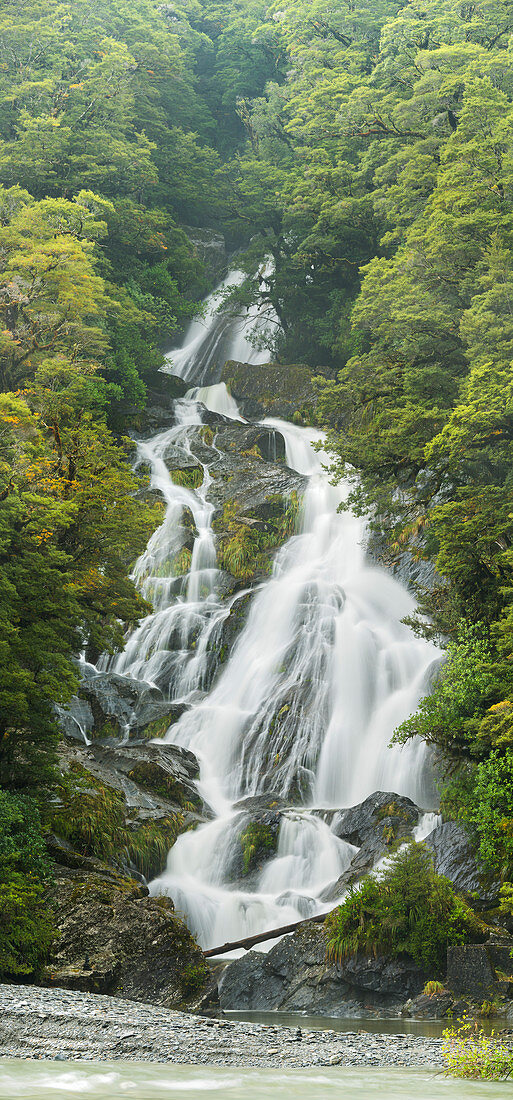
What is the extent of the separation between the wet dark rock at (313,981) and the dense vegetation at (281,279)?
289 cm

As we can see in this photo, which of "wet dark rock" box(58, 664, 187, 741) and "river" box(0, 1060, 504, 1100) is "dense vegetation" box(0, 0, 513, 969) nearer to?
"wet dark rock" box(58, 664, 187, 741)

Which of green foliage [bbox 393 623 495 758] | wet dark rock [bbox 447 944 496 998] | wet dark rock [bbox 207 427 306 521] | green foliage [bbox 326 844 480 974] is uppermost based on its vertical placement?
wet dark rock [bbox 207 427 306 521]

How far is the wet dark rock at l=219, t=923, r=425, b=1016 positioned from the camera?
11977 millimetres

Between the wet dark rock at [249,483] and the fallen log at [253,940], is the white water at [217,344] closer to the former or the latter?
the wet dark rock at [249,483]

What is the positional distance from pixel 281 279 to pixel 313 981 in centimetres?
3761

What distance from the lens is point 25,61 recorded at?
43.0 m

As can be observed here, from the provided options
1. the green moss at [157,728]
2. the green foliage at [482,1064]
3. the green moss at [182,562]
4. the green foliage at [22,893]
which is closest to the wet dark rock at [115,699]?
the green moss at [157,728]

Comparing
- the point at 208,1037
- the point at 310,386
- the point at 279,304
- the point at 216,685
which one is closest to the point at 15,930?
the point at 208,1037

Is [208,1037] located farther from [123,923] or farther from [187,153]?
[187,153]

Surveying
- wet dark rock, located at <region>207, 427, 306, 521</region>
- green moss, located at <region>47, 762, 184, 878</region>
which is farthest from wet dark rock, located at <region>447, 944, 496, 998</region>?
wet dark rock, located at <region>207, 427, 306, 521</region>

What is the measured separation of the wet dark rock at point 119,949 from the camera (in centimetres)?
1158

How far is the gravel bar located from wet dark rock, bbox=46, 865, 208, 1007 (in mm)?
2496

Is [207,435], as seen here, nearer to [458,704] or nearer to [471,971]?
[458,704]

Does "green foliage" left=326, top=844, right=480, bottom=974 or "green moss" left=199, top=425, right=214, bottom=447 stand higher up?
"green moss" left=199, top=425, right=214, bottom=447
